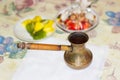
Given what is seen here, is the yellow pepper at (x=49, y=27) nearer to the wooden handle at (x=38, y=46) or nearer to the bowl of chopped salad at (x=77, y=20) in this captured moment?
the bowl of chopped salad at (x=77, y=20)

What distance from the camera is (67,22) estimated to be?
3.04 feet

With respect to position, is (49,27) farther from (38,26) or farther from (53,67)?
(53,67)

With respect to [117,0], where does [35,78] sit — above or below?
below

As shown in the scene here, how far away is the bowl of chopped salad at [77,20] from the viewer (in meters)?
0.90

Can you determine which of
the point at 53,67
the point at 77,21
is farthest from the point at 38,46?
the point at 77,21

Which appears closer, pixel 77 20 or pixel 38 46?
pixel 38 46

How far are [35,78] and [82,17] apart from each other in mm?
280

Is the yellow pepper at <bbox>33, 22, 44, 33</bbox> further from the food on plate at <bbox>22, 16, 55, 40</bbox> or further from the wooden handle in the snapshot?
the wooden handle

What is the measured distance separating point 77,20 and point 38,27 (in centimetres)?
14

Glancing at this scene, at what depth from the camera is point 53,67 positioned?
812 millimetres

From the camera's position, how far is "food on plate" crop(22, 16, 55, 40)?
35.7 inches

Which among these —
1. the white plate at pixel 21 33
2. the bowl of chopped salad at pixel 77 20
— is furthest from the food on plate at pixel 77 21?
the white plate at pixel 21 33

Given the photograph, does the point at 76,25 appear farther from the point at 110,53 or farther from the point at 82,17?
the point at 110,53

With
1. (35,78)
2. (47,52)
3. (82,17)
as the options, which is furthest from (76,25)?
(35,78)
